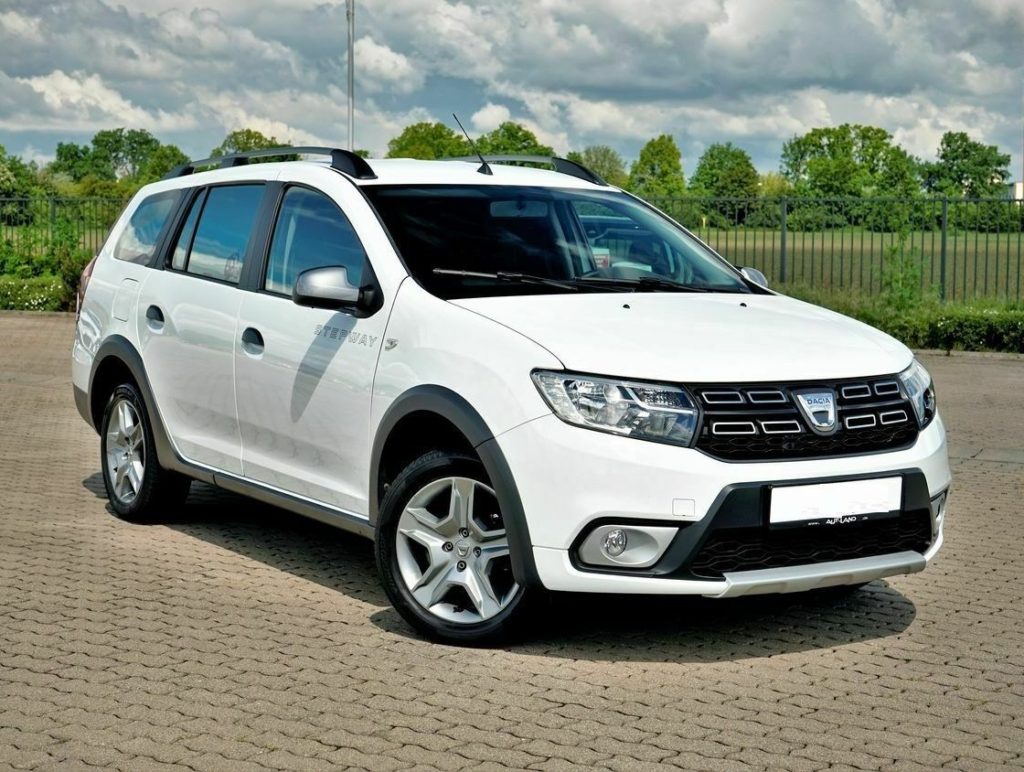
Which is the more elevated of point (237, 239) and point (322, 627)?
point (237, 239)

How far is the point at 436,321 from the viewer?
5734mm

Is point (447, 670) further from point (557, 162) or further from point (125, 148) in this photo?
point (125, 148)

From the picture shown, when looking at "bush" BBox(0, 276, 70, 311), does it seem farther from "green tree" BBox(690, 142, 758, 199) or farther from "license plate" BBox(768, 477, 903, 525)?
"green tree" BBox(690, 142, 758, 199)

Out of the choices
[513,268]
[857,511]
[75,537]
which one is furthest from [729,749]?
[75,537]

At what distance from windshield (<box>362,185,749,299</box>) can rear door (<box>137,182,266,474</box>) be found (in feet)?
3.23

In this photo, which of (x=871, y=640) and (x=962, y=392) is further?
(x=962, y=392)

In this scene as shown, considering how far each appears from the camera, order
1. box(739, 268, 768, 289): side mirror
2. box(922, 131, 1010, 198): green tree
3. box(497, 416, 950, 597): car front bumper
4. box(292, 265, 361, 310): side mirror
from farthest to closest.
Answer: box(922, 131, 1010, 198): green tree < box(739, 268, 768, 289): side mirror < box(292, 265, 361, 310): side mirror < box(497, 416, 950, 597): car front bumper

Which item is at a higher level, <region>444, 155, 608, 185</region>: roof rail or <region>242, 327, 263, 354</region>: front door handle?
<region>444, 155, 608, 185</region>: roof rail

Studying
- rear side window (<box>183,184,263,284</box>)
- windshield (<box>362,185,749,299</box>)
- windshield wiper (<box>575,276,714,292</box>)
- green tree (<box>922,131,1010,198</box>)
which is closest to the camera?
windshield (<box>362,185,749,299</box>)

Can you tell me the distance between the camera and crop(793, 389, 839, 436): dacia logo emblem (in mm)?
5276

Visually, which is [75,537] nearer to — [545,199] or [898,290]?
[545,199]

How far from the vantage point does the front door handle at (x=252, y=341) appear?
22.0 ft

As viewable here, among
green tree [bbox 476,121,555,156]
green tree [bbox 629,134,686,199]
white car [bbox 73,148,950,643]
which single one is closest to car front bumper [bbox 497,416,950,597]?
white car [bbox 73,148,950,643]

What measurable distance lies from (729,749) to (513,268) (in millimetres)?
2413
